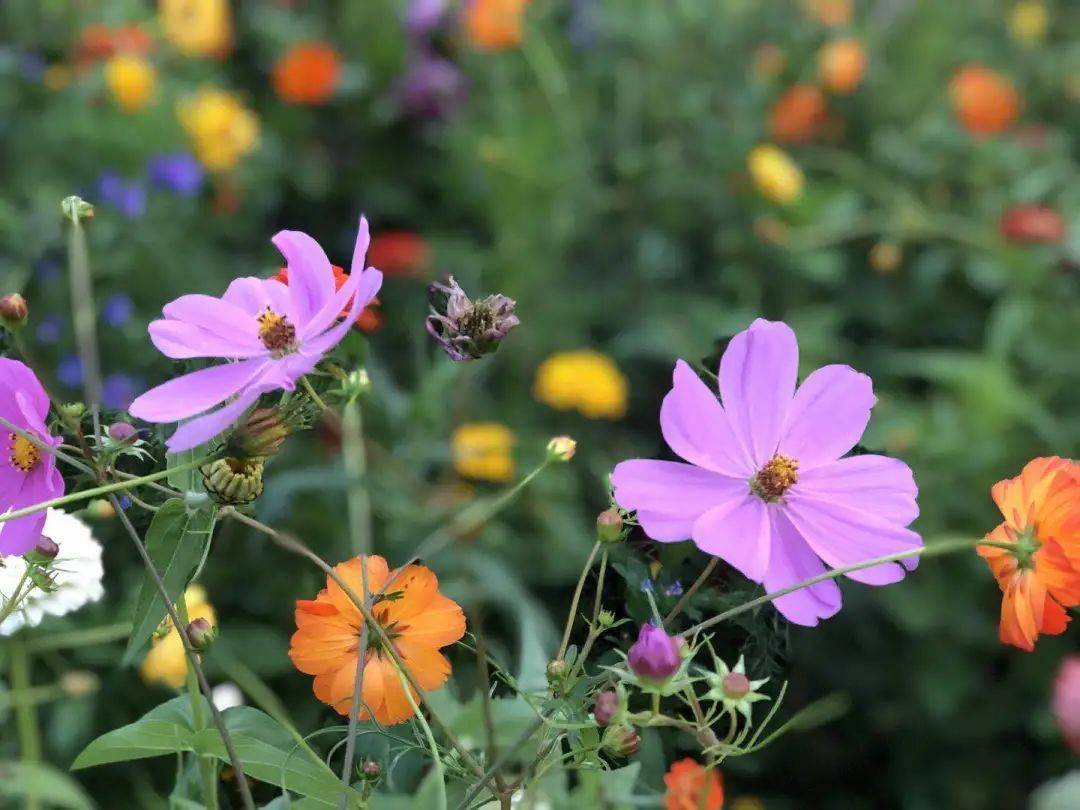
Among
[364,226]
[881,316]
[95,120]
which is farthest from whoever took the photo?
[881,316]

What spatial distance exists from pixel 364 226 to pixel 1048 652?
1127 mm

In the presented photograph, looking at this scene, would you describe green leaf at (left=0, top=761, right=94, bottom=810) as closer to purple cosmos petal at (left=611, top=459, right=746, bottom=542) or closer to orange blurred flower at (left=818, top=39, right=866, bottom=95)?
purple cosmos petal at (left=611, top=459, right=746, bottom=542)

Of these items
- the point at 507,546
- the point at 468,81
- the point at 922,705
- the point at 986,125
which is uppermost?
the point at 468,81

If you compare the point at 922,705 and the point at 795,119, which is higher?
the point at 795,119

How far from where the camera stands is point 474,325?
0.45m

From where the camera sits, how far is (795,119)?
1735 millimetres

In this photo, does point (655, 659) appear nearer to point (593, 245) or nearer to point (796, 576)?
point (796, 576)

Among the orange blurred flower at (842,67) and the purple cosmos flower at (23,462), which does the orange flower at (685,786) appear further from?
the orange blurred flower at (842,67)

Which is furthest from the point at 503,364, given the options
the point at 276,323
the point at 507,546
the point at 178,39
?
the point at 276,323

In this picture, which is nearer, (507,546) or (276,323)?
(276,323)

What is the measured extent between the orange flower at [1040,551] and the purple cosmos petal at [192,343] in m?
0.28

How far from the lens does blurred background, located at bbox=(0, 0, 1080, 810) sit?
1265mm

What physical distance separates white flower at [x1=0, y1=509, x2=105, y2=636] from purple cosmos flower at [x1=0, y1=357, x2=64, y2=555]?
7cm

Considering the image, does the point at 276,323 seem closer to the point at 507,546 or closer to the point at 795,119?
the point at 507,546
